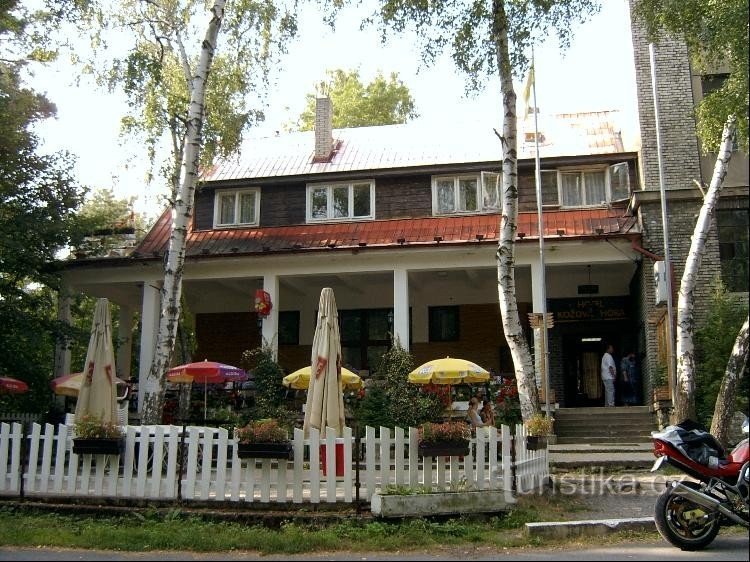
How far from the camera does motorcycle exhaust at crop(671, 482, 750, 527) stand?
7102 mm

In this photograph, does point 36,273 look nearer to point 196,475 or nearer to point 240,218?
point 240,218

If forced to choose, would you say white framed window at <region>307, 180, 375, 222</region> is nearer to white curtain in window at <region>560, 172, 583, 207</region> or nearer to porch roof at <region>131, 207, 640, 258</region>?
porch roof at <region>131, 207, 640, 258</region>

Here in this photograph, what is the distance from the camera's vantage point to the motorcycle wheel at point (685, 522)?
7211mm

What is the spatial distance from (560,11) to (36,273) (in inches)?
561

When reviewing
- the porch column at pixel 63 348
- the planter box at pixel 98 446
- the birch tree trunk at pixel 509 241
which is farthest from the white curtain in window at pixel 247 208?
the planter box at pixel 98 446

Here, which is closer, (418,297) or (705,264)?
(705,264)

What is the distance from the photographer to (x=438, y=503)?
8.57m

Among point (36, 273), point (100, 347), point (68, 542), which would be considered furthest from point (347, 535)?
point (36, 273)

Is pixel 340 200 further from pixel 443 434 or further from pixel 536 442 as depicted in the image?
pixel 443 434

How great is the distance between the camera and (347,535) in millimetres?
8062

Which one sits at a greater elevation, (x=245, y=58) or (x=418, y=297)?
(x=245, y=58)

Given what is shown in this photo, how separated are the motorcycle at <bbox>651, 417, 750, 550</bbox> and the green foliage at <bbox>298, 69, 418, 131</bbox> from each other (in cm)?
3254

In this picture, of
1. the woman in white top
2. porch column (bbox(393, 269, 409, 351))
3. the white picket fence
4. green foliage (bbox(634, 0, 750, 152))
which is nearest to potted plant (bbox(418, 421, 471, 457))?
the white picket fence

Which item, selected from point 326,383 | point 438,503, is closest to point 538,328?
point 326,383
